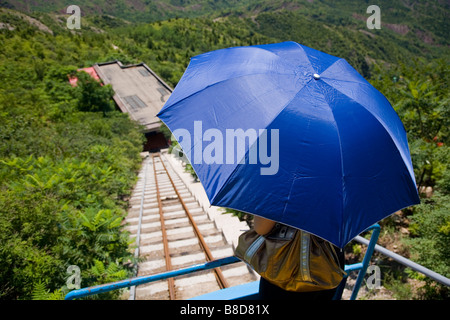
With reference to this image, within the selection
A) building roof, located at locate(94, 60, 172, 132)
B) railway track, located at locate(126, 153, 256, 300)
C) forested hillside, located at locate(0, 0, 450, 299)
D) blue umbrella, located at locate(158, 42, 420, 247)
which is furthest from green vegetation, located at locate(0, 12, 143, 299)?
building roof, located at locate(94, 60, 172, 132)

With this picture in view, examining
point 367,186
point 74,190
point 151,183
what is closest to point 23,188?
point 74,190

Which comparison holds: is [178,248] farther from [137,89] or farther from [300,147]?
[137,89]

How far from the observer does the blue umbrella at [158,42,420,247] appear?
1409mm

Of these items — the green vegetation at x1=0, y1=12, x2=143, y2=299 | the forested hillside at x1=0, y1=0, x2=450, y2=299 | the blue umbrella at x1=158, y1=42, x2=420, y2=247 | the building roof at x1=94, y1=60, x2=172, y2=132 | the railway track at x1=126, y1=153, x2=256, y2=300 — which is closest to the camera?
the blue umbrella at x1=158, y1=42, x2=420, y2=247

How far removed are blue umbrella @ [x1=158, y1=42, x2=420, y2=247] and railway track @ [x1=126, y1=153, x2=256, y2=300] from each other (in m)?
3.30

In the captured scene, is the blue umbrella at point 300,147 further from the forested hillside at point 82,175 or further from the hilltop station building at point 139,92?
the hilltop station building at point 139,92

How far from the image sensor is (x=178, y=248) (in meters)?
5.59

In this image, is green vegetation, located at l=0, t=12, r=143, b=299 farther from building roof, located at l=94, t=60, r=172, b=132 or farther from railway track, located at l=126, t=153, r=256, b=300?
building roof, located at l=94, t=60, r=172, b=132

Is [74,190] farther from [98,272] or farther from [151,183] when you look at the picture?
[151,183]

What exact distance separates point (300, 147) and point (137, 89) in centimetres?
3474

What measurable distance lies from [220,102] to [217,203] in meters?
0.72

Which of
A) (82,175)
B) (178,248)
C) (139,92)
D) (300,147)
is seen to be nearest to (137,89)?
(139,92)

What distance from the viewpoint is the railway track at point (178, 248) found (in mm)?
4312

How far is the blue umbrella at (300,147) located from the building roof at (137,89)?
2638cm
